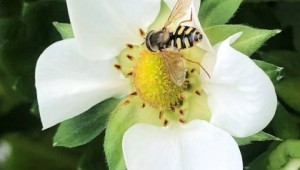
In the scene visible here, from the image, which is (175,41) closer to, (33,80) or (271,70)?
(271,70)

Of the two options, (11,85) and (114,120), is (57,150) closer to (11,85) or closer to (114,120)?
(11,85)

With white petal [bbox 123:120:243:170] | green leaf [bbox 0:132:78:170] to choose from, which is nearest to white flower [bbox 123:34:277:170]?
white petal [bbox 123:120:243:170]

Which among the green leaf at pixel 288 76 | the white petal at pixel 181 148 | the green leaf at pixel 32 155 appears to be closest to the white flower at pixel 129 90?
the white petal at pixel 181 148

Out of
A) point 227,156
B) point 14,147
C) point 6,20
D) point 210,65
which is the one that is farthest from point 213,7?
point 14,147

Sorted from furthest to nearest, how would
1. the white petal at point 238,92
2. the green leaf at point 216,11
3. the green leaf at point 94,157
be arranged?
the green leaf at point 94,157
the green leaf at point 216,11
the white petal at point 238,92

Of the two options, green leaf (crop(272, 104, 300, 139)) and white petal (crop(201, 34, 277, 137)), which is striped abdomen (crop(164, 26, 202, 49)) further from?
green leaf (crop(272, 104, 300, 139))

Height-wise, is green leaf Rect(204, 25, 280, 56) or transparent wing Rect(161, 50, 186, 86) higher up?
green leaf Rect(204, 25, 280, 56)

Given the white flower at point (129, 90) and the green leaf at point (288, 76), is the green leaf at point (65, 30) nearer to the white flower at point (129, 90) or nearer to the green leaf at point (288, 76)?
the white flower at point (129, 90)
